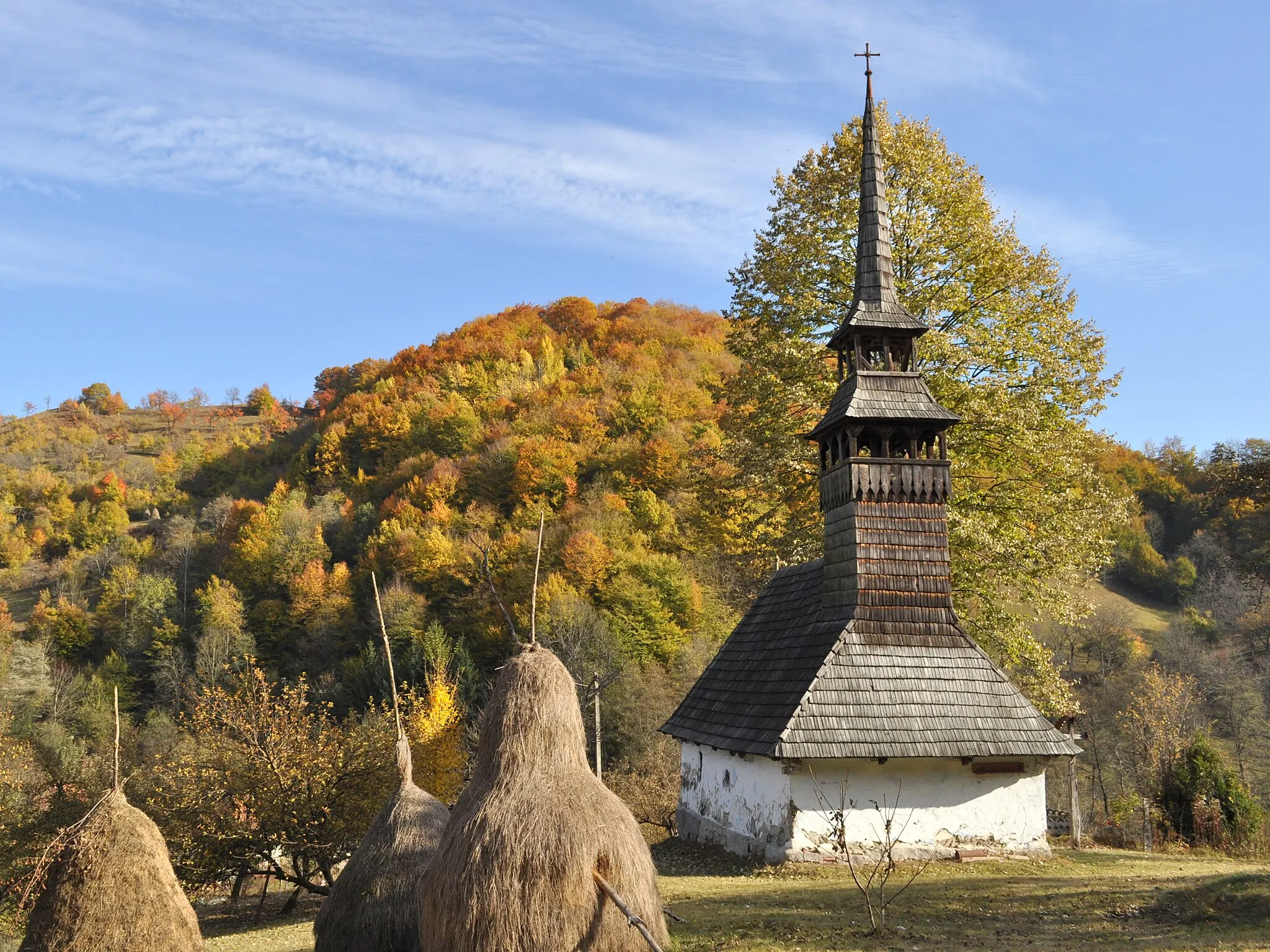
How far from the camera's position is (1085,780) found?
37719mm

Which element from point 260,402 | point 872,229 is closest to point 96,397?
point 260,402

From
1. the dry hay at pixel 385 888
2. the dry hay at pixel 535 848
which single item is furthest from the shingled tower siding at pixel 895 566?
the dry hay at pixel 535 848

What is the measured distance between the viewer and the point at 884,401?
55.5 feet

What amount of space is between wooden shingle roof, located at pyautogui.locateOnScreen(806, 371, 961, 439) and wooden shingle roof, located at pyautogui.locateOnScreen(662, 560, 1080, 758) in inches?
122

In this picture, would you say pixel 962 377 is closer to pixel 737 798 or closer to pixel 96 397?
pixel 737 798

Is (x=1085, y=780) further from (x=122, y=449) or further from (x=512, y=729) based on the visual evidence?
(x=122, y=449)

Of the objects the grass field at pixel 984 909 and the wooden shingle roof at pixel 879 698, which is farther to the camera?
the wooden shingle roof at pixel 879 698

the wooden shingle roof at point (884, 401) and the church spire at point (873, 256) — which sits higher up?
the church spire at point (873, 256)

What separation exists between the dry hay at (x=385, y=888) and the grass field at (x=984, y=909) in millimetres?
2628

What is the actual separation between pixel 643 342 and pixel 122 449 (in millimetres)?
55111

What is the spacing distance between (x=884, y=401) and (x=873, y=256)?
311 centimetres

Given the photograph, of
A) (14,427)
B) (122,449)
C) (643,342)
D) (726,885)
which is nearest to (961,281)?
(726,885)

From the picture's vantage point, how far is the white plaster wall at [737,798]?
1500cm

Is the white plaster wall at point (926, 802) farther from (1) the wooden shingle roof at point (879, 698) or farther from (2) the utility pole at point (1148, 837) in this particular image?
(2) the utility pole at point (1148, 837)
